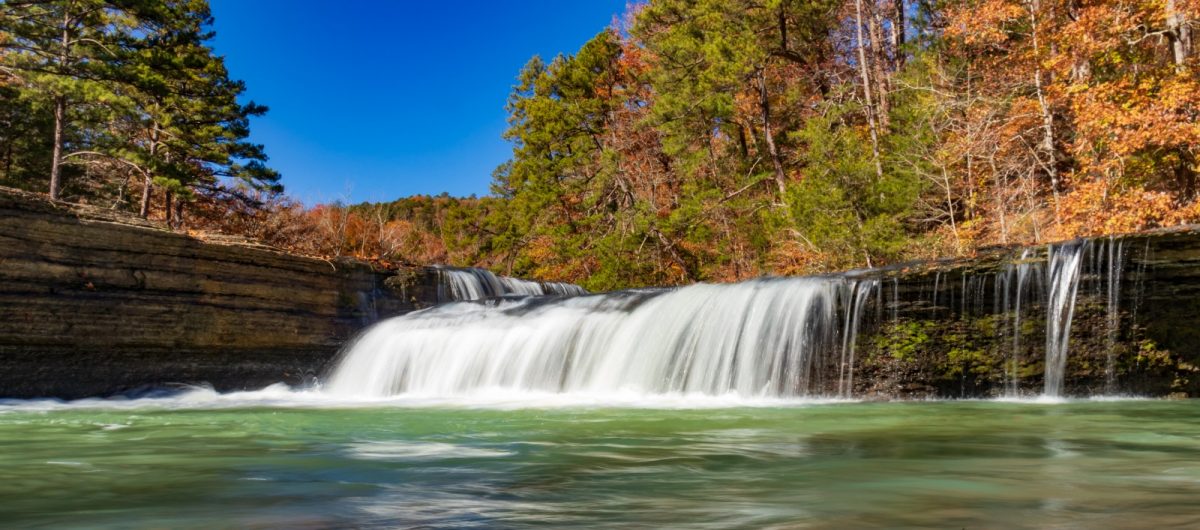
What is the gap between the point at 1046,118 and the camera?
15586 millimetres

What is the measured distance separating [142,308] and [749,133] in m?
20.0

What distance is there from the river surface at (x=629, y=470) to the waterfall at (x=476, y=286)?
973 centimetres

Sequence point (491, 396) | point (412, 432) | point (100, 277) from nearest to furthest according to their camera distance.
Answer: point (412, 432) → point (491, 396) → point (100, 277)

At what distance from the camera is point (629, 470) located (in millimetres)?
3637

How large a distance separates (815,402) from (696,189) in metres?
15.7

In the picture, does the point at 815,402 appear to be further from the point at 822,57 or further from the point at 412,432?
the point at 822,57

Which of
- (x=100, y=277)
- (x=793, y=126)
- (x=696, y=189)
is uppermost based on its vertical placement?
(x=793, y=126)

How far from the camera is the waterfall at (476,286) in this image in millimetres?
16875

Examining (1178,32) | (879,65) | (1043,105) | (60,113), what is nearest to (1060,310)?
(1043,105)

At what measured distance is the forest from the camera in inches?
566

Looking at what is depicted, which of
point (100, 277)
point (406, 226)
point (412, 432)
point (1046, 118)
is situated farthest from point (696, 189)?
point (406, 226)

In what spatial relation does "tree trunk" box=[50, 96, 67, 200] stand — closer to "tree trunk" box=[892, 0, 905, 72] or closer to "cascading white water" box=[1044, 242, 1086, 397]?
"cascading white water" box=[1044, 242, 1086, 397]

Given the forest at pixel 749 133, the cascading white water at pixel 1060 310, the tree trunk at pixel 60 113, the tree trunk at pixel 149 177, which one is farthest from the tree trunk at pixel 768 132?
the tree trunk at pixel 149 177

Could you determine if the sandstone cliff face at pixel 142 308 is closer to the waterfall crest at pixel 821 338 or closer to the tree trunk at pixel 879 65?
the waterfall crest at pixel 821 338
